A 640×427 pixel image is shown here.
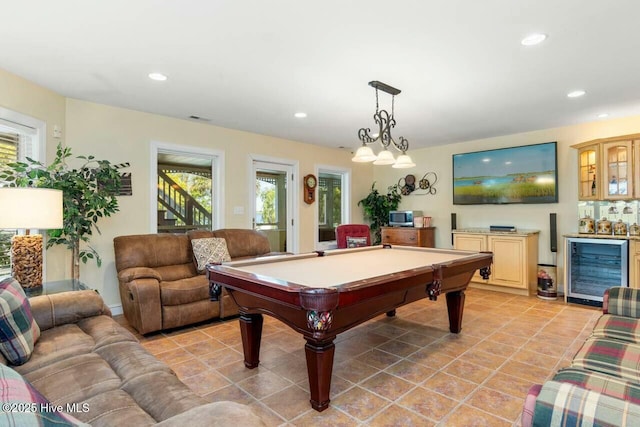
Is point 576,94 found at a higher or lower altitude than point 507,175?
higher

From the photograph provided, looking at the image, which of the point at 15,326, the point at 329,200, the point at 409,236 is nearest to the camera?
the point at 15,326

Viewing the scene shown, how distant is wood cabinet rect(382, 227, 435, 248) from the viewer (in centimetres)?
577

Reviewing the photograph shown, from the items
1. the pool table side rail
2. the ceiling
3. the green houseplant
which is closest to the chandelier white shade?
the ceiling

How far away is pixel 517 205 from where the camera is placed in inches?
205

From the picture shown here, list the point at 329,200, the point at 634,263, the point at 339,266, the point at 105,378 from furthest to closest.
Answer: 1. the point at 329,200
2. the point at 634,263
3. the point at 339,266
4. the point at 105,378

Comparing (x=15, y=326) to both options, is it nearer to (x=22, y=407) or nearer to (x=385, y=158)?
(x=22, y=407)

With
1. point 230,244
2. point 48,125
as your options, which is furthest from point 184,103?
point 230,244

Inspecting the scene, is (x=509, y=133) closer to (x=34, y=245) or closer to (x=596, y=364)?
(x=596, y=364)

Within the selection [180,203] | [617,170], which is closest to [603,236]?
[617,170]

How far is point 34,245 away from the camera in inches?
102

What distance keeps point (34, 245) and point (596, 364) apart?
3778 millimetres

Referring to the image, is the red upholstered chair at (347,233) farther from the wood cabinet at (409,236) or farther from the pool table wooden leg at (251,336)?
the pool table wooden leg at (251,336)

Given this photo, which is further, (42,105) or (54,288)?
(42,105)

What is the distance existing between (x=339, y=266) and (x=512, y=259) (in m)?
3.32
